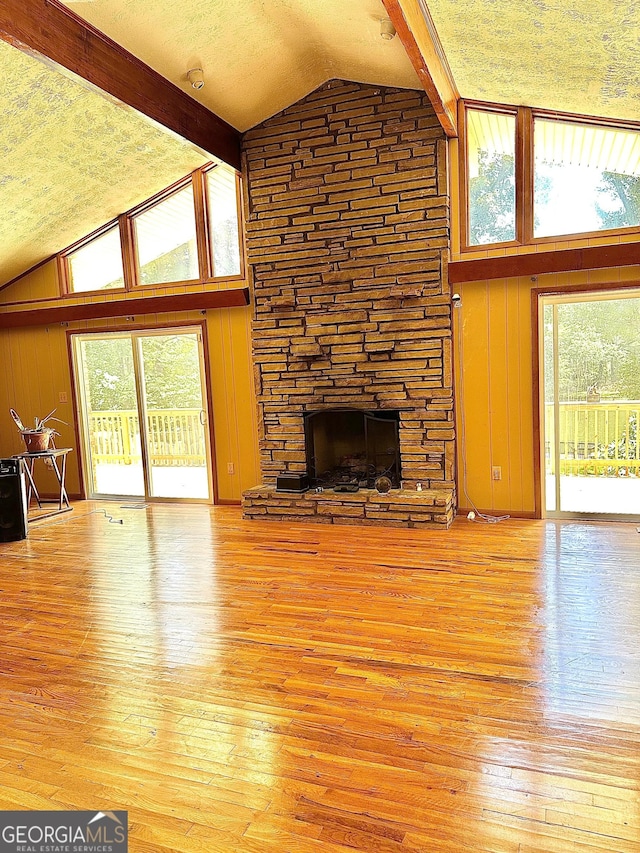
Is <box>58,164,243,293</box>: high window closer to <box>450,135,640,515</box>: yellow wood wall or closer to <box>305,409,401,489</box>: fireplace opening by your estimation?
<box>305,409,401,489</box>: fireplace opening

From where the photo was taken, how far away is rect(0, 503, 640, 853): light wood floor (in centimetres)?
196

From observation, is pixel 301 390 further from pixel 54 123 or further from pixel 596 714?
pixel 596 714

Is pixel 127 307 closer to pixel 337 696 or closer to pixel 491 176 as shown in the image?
pixel 491 176

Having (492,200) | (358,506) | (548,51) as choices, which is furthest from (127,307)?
(548,51)

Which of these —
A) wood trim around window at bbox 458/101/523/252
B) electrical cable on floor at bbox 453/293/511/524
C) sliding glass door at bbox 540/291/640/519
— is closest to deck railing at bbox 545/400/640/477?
sliding glass door at bbox 540/291/640/519

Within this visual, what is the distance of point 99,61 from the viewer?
387cm

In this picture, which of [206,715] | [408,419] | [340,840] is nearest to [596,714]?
[340,840]

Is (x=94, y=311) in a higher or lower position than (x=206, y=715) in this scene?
higher

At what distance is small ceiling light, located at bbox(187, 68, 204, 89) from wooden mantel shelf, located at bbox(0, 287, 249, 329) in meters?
1.96

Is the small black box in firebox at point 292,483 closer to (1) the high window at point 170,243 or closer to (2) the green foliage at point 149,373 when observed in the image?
(2) the green foliage at point 149,373

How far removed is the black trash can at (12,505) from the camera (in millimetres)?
5598

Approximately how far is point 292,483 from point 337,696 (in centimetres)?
318

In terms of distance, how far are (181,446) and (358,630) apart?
3969 mm

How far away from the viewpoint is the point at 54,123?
471cm
